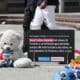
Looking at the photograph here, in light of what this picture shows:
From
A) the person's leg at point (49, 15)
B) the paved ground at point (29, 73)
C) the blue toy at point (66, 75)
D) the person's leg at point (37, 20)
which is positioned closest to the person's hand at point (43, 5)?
the person's leg at point (37, 20)

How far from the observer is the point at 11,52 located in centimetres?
857

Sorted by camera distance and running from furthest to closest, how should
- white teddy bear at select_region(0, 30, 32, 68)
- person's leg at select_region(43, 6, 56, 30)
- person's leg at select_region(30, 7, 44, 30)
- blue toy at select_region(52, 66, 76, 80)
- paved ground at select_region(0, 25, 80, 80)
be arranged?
person's leg at select_region(43, 6, 56, 30), person's leg at select_region(30, 7, 44, 30), white teddy bear at select_region(0, 30, 32, 68), paved ground at select_region(0, 25, 80, 80), blue toy at select_region(52, 66, 76, 80)

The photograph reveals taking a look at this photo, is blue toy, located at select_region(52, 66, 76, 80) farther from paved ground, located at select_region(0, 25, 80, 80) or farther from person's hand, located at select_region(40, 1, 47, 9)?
person's hand, located at select_region(40, 1, 47, 9)

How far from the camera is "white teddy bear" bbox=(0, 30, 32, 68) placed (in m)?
8.48

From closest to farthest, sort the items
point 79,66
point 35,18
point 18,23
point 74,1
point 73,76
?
point 73,76
point 79,66
point 35,18
point 18,23
point 74,1

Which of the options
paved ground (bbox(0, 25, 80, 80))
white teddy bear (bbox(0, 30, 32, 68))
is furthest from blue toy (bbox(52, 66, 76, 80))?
white teddy bear (bbox(0, 30, 32, 68))

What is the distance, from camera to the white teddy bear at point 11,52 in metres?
8.48

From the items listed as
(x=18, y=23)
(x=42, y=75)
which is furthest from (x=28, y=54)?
(x=18, y=23)

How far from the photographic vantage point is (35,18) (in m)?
11.7

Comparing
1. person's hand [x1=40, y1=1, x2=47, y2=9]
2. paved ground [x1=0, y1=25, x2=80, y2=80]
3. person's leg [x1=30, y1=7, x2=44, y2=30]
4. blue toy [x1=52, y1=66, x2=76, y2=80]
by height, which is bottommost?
paved ground [x1=0, y1=25, x2=80, y2=80]

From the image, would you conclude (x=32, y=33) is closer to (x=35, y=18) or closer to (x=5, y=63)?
(x=5, y=63)

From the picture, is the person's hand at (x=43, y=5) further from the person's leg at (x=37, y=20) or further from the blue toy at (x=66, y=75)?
the blue toy at (x=66, y=75)

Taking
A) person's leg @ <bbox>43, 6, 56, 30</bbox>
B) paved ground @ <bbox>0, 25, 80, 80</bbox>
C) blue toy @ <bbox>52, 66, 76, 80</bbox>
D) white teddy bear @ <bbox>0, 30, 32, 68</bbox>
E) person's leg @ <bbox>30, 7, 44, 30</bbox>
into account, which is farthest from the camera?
person's leg @ <bbox>43, 6, 56, 30</bbox>

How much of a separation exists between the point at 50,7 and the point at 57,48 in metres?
3.32
